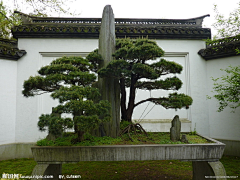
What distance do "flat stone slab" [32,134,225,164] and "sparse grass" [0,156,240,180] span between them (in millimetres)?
1299

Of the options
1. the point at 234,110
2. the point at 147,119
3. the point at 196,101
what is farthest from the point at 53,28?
the point at 234,110

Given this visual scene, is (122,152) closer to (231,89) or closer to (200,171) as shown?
(200,171)

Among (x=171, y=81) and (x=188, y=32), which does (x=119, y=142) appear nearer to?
(x=171, y=81)

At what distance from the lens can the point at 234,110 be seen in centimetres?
487

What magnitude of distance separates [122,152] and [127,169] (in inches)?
76.0

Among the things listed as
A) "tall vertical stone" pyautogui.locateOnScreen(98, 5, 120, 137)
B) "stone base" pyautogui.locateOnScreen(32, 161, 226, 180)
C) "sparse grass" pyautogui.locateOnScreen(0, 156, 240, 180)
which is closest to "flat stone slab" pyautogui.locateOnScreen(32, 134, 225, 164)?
"stone base" pyautogui.locateOnScreen(32, 161, 226, 180)

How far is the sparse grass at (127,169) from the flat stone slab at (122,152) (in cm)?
130

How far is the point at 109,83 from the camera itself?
10.5 feet

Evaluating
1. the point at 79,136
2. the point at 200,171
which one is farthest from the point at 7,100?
the point at 200,171

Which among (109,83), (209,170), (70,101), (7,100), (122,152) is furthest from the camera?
(7,100)

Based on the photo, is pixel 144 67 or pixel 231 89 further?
pixel 231 89

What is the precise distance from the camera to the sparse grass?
370 centimetres

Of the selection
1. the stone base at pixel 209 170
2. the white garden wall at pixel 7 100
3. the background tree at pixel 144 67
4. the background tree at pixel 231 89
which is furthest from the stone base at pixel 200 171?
the white garden wall at pixel 7 100

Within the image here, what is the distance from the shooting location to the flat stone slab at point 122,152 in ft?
8.10
